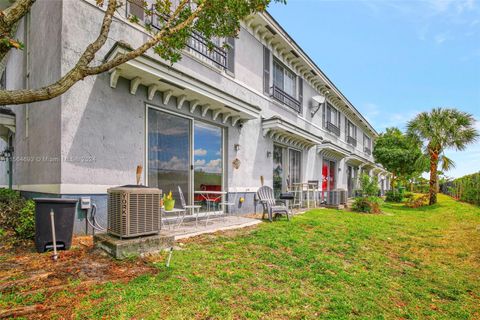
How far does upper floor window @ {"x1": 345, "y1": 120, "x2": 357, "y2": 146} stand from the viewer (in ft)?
65.0

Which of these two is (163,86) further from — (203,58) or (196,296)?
(196,296)

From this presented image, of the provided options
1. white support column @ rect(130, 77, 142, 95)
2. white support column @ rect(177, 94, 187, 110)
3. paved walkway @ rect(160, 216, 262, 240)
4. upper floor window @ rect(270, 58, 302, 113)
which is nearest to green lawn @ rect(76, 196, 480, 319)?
paved walkway @ rect(160, 216, 262, 240)

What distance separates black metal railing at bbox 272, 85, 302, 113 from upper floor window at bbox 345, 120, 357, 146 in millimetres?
9284

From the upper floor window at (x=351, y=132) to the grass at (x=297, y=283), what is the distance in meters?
14.9

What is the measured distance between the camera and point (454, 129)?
15.0 metres

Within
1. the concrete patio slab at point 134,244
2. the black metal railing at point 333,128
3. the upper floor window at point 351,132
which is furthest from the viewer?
the upper floor window at point 351,132

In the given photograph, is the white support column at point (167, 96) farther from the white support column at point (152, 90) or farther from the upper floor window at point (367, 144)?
the upper floor window at point (367, 144)

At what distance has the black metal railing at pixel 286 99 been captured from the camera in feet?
34.8

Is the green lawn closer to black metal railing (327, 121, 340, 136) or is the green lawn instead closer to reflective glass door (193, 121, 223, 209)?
reflective glass door (193, 121, 223, 209)

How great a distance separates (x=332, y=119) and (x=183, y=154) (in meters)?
13.1

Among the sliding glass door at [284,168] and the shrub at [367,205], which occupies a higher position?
the sliding glass door at [284,168]

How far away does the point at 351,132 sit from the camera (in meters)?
20.9

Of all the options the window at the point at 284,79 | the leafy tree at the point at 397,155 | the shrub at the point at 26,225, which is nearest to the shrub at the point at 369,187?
the window at the point at 284,79

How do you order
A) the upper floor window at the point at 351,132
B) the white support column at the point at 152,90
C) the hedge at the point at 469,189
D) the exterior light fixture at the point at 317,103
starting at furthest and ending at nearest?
the upper floor window at the point at 351,132, the hedge at the point at 469,189, the exterior light fixture at the point at 317,103, the white support column at the point at 152,90
